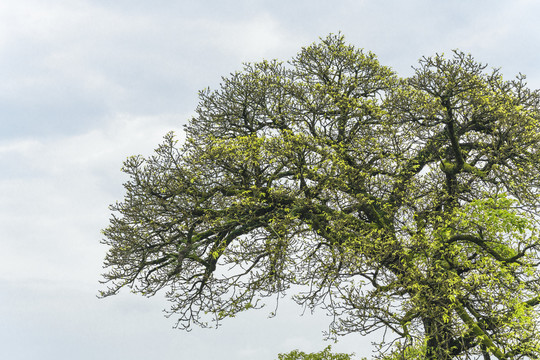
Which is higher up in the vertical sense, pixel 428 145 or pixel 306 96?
pixel 306 96

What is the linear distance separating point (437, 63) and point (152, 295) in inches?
550

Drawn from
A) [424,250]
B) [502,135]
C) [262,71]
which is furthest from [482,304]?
[262,71]

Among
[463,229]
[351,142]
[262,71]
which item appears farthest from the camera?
[262,71]

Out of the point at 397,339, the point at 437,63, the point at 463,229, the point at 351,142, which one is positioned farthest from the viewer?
the point at 351,142

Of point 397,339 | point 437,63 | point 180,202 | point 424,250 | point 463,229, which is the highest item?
point 437,63

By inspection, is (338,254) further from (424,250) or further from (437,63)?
(437,63)

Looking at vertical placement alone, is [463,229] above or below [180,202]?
below

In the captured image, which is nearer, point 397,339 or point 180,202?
point 397,339

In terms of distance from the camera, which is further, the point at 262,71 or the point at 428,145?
the point at 262,71

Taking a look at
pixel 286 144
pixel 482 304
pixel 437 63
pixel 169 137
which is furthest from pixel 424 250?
pixel 169 137

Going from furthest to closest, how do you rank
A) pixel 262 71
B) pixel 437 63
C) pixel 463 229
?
1. pixel 262 71
2. pixel 437 63
3. pixel 463 229

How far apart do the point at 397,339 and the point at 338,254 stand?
3785mm

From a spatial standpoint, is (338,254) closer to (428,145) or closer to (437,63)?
(428,145)

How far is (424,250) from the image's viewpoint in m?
16.7
